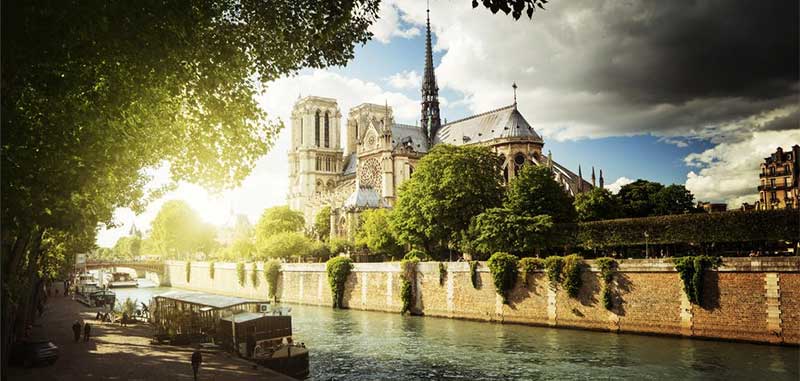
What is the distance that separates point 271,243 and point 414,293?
29.3 meters

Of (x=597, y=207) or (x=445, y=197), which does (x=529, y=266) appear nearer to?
(x=445, y=197)

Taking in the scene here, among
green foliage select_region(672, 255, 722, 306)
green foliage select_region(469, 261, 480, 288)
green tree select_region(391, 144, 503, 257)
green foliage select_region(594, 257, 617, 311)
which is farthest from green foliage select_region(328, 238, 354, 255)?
green foliage select_region(672, 255, 722, 306)

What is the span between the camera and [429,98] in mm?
99188

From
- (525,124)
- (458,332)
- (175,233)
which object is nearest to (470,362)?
(458,332)

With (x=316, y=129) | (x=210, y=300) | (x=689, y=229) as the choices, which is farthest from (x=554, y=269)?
(x=316, y=129)

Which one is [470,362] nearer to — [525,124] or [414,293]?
[414,293]

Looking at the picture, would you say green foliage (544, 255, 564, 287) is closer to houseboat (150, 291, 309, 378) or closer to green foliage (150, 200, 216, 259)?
houseboat (150, 291, 309, 378)

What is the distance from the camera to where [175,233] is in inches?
3681

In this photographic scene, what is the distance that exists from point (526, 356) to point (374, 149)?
229ft

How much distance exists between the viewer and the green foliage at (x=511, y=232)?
4009 centimetres

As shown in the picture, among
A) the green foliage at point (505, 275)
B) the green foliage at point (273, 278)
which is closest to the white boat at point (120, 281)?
the green foliage at point (273, 278)

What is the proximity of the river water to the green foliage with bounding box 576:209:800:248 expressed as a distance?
761 centimetres

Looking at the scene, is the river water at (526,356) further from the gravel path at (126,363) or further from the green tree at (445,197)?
the green tree at (445,197)

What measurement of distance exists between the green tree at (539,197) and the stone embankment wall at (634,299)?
31.0 ft
